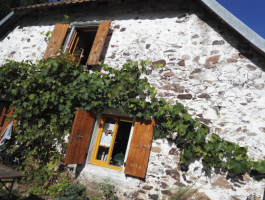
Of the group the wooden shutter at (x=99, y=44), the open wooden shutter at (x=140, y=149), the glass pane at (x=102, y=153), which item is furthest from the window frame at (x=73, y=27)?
the open wooden shutter at (x=140, y=149)

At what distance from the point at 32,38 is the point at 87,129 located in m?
3.83

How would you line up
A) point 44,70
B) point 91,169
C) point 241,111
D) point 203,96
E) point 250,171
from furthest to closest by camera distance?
point 44,70 < point 91,169 < point 203,96 < point 241,111 < point 250,171

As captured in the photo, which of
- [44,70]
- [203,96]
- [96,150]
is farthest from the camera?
[44,70]

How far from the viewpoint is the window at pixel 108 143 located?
3674mm

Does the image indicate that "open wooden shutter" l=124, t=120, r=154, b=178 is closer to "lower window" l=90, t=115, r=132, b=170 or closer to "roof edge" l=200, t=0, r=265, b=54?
"lower window" l=90, t=115, r=132, b=170

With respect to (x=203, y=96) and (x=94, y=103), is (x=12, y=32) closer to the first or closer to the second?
(x=94, y=103)

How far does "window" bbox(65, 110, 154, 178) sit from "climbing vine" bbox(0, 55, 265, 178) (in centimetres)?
24

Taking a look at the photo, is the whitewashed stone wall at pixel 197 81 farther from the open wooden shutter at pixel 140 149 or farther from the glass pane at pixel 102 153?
the glass pane at pixel 102 153

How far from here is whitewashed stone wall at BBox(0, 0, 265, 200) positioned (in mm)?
3291

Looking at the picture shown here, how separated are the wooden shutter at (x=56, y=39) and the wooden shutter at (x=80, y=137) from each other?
7.40ft

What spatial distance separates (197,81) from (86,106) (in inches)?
93.5

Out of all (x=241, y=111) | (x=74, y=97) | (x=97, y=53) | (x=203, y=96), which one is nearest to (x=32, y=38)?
(x=97, y=53)

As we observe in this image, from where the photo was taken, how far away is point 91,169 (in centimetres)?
408

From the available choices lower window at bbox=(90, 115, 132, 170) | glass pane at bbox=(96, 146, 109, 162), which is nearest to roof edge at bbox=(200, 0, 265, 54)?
lower window at bbox=(90, 115, 132, 170)
